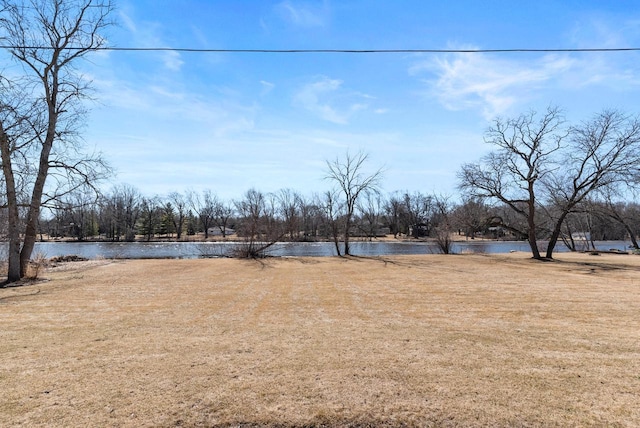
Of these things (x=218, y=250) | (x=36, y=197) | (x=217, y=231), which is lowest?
(x=218, y=250)

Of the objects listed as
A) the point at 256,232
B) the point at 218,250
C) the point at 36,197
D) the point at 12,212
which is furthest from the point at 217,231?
the point at 12,212

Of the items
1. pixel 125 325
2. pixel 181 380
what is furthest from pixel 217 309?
pixel 181 380

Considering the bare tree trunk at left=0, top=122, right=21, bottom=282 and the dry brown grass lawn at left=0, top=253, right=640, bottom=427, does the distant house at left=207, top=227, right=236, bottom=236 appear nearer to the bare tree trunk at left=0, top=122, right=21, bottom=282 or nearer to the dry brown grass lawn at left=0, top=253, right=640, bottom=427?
the bare tree trunk at left=0, top=122, right=21, bottom=282

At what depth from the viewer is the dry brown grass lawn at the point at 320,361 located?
132 inches

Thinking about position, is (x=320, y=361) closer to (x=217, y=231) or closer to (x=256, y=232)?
(x=256, y=232)

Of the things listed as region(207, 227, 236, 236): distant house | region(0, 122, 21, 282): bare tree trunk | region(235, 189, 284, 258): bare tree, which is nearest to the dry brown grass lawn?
region(0, 122, 21, 282): bare tree trunk

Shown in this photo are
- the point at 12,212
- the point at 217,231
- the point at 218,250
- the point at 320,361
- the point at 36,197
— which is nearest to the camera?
the point at 320,361

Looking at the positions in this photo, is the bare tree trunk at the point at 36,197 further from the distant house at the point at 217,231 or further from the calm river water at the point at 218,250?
the distant house at the point at 217,231

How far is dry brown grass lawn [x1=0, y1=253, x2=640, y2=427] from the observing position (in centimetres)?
336

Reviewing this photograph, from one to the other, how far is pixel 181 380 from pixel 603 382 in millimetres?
4454

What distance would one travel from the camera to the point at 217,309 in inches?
321

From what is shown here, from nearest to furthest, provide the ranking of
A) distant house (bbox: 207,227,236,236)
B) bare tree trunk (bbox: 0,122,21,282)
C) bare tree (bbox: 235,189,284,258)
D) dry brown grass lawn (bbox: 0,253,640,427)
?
1. dry brown grass lawn (bbox: 0,253,640,427)
2. bare tree trunk (bbox: 0,122,21,282)
3. bare tree (bbox: 235,189,284,258)
4. distant house (bbox: 207,227,236,236)

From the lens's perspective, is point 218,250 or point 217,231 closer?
point 218,250

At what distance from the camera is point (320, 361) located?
4609 mm
